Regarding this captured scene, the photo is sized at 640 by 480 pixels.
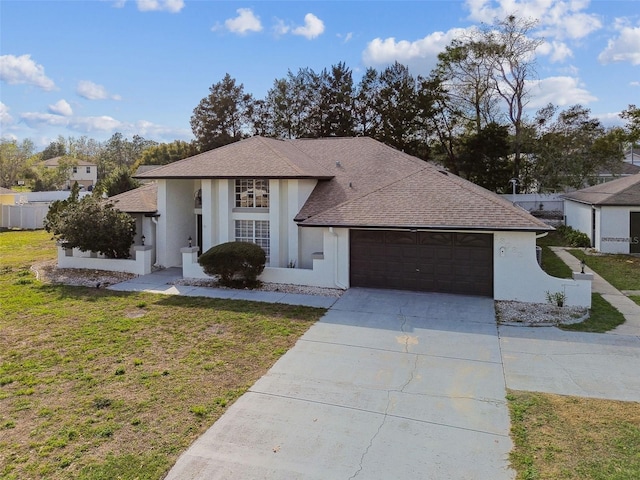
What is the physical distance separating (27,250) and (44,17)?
14866mm

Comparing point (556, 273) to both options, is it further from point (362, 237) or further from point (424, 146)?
point (424, 146)

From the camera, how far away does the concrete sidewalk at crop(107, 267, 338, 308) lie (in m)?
14.0

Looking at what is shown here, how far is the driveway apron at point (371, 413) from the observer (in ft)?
18.7

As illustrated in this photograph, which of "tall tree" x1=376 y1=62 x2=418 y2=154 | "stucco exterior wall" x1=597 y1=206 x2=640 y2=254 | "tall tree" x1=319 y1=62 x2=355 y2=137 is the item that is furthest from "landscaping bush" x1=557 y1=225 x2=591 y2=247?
"tall tree" x1=319 y1=62 x2=355 y2=137

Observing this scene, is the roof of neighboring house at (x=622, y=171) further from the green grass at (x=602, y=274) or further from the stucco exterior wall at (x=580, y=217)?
the green grass at (x=602, y=274)

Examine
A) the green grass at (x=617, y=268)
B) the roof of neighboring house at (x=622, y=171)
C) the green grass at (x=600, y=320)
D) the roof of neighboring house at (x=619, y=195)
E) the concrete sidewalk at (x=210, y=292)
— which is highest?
the roof of neighboring house at (x=622, y=171)

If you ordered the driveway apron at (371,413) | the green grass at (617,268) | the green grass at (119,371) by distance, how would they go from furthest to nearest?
the green grass at (617,268) < the green grass at (119,371) < the driveway apron at (371,413)

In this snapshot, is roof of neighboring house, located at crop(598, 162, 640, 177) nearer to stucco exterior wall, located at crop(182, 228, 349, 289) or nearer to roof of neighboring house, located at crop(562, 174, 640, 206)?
roof of neighboring house, located at crop(562, 174, 640, 206)

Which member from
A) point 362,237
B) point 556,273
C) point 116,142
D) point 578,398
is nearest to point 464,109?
point 556,273

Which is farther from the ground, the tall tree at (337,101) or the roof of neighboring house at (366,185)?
the tall tree at (337,101)

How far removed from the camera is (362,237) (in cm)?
1557

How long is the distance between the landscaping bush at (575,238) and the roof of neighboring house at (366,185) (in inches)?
427

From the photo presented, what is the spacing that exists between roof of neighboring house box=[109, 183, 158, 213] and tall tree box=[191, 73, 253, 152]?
1103 inches

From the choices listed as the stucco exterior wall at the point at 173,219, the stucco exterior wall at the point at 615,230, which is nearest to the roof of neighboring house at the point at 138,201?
the stucco exterior wall at the point at 173,219
